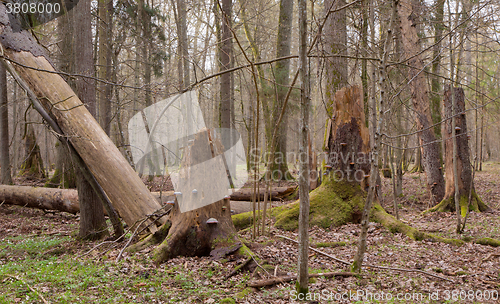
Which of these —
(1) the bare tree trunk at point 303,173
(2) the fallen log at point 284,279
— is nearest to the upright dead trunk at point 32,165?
(2) the fallen log at point 284,279

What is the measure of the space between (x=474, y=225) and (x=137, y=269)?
6.58 metres

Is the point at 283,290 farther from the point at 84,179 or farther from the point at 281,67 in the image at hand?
the point at 281,67

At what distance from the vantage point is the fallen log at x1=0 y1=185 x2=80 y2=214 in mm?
7727

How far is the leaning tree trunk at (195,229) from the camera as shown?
14.9 feet

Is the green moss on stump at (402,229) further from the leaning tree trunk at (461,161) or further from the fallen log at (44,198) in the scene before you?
the fallen log at (44,198)

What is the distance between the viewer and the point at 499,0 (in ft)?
19.3

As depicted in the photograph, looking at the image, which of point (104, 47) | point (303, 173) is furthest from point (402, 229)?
point (104, 47)

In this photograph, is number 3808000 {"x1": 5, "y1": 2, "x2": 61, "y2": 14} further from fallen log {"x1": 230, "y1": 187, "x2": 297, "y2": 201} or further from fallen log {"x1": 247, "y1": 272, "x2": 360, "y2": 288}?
fallen log {"x1": 230, "y1": 187, "x2": 297, "y2": 201}

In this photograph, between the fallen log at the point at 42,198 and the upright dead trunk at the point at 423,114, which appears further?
the upright dead trunk at the point at 423,114

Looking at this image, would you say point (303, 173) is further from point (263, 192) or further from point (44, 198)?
point (44, 198)

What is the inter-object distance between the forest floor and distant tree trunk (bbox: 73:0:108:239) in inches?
14.1

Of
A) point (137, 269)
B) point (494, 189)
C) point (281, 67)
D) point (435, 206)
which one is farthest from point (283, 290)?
point (494, 189)

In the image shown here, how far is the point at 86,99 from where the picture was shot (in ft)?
18.6

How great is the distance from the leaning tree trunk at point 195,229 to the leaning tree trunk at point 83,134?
2.40ft
